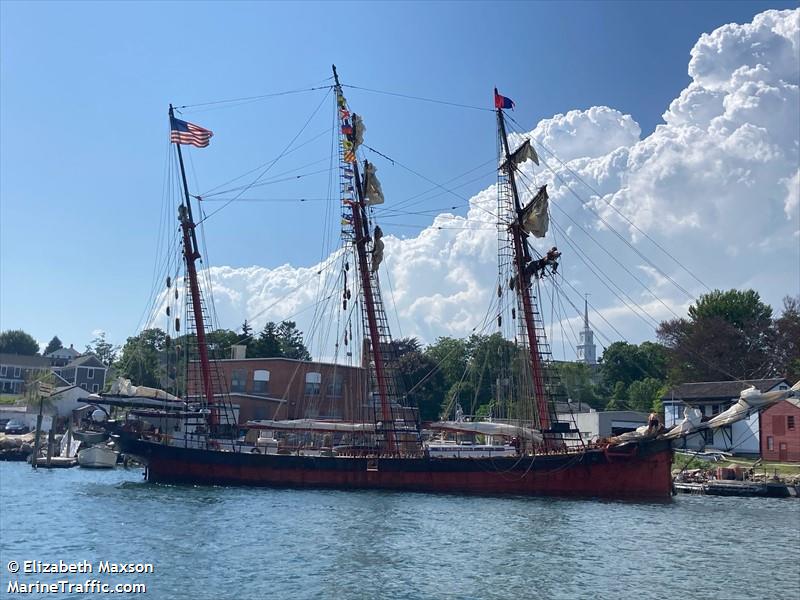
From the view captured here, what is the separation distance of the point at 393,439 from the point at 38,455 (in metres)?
35.6

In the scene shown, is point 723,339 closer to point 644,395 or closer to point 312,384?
point 644,395

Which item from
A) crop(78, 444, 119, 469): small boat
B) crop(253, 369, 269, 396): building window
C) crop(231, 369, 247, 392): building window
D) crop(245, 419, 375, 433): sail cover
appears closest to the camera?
crop(245, 419, 375, 433): sail cover

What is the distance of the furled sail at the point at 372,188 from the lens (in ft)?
198

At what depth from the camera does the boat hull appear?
1850 inches

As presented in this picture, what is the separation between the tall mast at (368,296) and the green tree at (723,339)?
43321 mm

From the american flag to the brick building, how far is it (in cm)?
2766

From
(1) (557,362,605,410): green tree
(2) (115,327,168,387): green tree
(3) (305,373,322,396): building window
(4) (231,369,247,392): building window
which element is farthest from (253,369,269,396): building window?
(1) (557,362,605,410): green tree

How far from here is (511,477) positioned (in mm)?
49344

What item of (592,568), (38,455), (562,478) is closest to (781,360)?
(562,478)

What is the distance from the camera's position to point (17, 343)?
175 meters

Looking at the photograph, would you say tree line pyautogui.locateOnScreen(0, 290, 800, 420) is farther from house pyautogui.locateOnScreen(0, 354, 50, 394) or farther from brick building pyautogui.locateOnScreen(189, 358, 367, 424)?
house pyautogui.locateOnScreen(0, 354, 50, 394)

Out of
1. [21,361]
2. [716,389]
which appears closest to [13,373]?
[21,361]

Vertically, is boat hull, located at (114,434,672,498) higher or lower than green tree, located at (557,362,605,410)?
lower

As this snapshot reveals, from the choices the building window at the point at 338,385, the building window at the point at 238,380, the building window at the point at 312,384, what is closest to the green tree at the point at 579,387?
the building window at the point at 338,385
